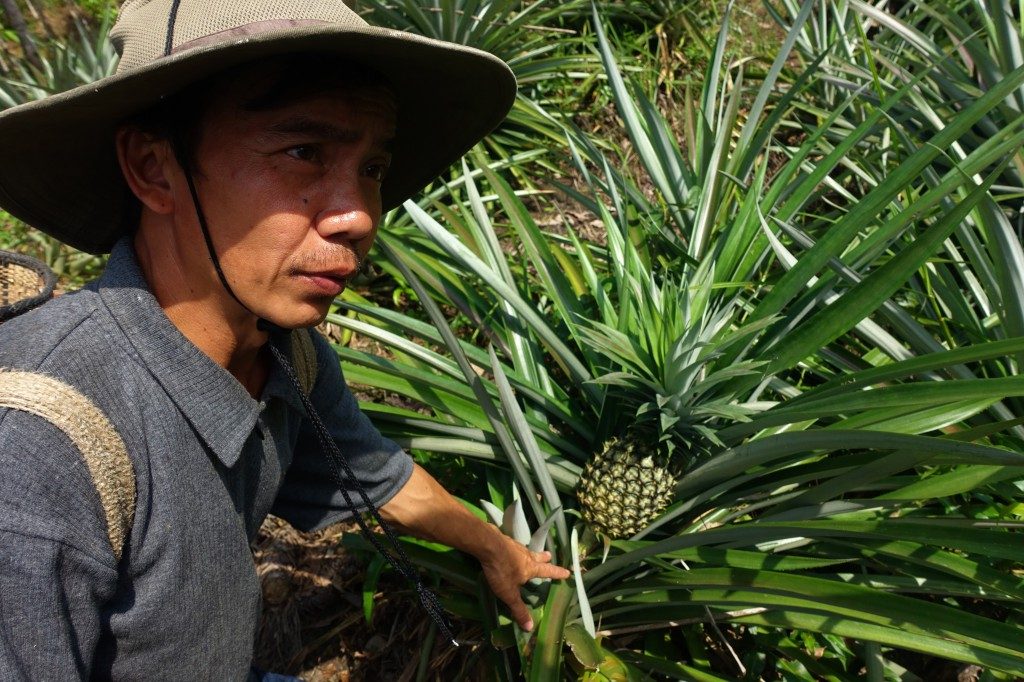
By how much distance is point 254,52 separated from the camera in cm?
95

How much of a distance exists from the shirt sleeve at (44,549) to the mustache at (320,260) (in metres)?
0.35

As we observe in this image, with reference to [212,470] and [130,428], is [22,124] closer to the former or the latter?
[130,428]

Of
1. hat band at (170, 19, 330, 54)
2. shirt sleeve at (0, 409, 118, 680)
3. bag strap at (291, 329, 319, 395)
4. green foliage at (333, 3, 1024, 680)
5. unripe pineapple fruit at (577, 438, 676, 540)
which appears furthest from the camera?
unripe pineapple fruit at (577, 438, 676, 540)

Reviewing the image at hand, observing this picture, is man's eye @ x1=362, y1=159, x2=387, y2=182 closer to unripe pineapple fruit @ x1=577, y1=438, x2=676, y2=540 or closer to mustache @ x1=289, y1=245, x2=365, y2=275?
mustache @ x1=289, y1=245, x2=365, y2=275

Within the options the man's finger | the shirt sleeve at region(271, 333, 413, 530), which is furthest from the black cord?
the man's finger

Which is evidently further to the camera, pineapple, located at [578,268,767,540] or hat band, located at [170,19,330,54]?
pineapple, located at [578,268,767,540]

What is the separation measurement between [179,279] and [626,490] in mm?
1064

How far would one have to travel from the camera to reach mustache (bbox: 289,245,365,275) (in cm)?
106

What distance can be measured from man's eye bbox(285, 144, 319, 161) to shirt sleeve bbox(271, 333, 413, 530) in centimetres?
45

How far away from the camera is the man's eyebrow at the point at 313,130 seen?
1.01m

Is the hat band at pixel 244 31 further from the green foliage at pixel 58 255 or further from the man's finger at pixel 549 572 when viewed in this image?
the green foliage at pixel 58 255

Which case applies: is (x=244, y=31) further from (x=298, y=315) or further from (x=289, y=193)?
(x=298, y=315)

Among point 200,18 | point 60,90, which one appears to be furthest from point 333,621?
point 60,90

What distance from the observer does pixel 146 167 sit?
1054 mm
